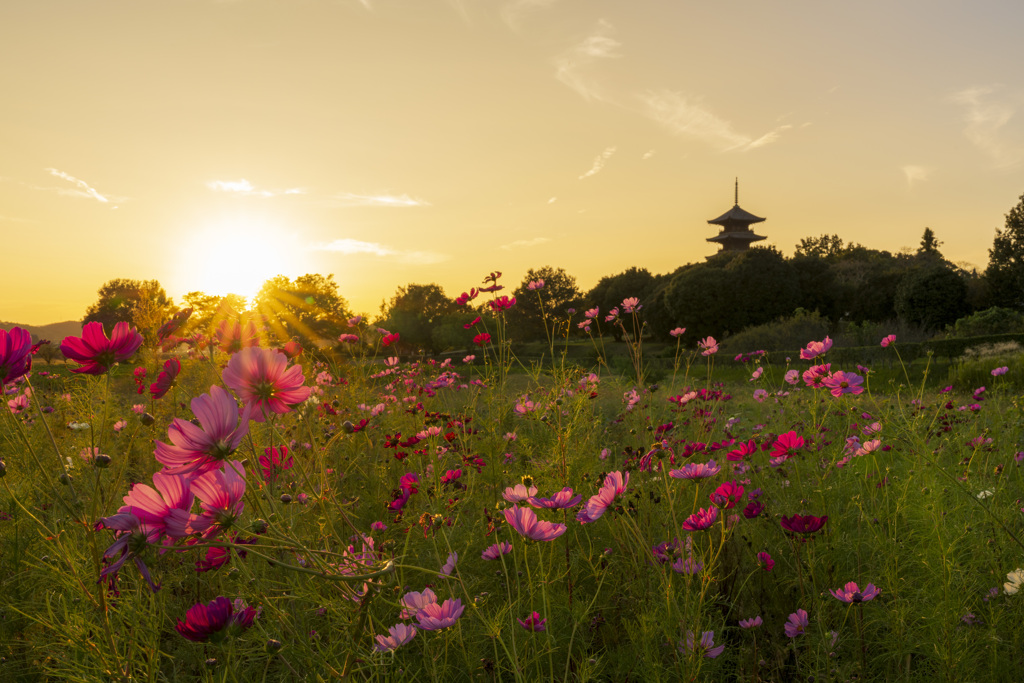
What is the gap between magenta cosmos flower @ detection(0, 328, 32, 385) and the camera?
98 cm

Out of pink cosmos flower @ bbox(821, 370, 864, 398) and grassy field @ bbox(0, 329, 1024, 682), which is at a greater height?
pink cosmos flower @ bbox(821, 370, 864, 398)

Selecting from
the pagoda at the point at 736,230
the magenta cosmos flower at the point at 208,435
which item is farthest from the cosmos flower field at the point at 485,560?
the pagoda at the point at 736,230

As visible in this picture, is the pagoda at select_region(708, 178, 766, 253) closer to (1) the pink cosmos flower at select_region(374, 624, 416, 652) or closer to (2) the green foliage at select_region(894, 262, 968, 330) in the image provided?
(2) the green foliage at select_region(894, 262, 968, 330)

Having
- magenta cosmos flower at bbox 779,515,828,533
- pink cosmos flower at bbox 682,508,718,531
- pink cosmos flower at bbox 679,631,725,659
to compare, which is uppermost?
pink cosmos flower at bbox 682,508,718,531

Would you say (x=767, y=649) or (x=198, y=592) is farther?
(x=198, y=592)

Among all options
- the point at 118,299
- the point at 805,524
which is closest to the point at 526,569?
the point at 805,524

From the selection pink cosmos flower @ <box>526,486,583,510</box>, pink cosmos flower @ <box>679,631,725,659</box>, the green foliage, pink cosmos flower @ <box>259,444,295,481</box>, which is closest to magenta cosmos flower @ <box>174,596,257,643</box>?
pink cosmos flower @ <box>259,444,295,481</box>

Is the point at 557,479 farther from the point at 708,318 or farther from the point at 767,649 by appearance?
the point at 708,318

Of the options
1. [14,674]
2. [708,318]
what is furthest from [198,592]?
[708,318]

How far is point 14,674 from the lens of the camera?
160 cm

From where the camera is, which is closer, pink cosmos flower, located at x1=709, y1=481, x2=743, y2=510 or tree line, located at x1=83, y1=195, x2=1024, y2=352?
pink cosmos flower, located at x1=709, y1=481, x2=743, y2=510

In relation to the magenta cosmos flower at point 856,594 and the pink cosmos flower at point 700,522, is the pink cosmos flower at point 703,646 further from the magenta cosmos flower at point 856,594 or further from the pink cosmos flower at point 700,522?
the magenta cosmos flower at point 856,594

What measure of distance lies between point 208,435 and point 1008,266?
25097 mm

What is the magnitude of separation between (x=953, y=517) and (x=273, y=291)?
30.0m
